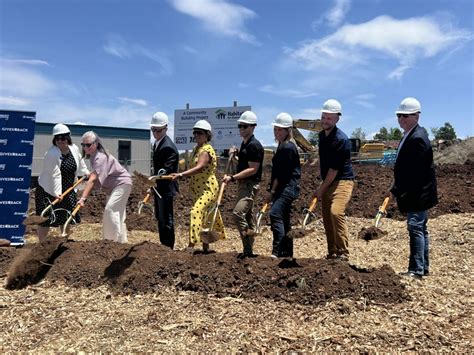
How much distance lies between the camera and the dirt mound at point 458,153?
Answer: 2872 centimetres

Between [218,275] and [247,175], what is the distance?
1.25 m

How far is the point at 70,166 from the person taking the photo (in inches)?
252

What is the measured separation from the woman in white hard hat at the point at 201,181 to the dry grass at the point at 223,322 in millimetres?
1118

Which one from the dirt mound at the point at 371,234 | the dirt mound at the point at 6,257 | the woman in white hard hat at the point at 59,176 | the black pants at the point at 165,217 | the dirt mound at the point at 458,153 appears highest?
the dirt mound at the point at 458,153

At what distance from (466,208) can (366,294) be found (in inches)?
320

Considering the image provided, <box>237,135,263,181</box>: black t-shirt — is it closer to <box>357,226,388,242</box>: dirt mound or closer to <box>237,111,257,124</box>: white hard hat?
<box>237,111,257,124</box>: white hard hat

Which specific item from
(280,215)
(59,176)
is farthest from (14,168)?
(280,215)

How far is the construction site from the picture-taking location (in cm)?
362

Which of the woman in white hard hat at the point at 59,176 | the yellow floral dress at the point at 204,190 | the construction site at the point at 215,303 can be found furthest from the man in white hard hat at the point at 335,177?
the woman in white hard hat at the point at 59,176

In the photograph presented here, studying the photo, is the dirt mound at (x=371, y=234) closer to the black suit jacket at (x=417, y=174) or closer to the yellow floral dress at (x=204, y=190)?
the black suit jacket at (x=417, y=174)

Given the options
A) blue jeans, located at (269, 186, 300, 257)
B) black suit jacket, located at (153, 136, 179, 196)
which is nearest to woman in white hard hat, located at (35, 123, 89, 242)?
black suit jacket, located at (153, 136, 179, 196)

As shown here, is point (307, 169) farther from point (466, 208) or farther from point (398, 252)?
point (398, 252)

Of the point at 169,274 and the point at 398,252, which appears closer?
the point at 169,274

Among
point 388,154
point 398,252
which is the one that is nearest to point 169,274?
point 398,252
